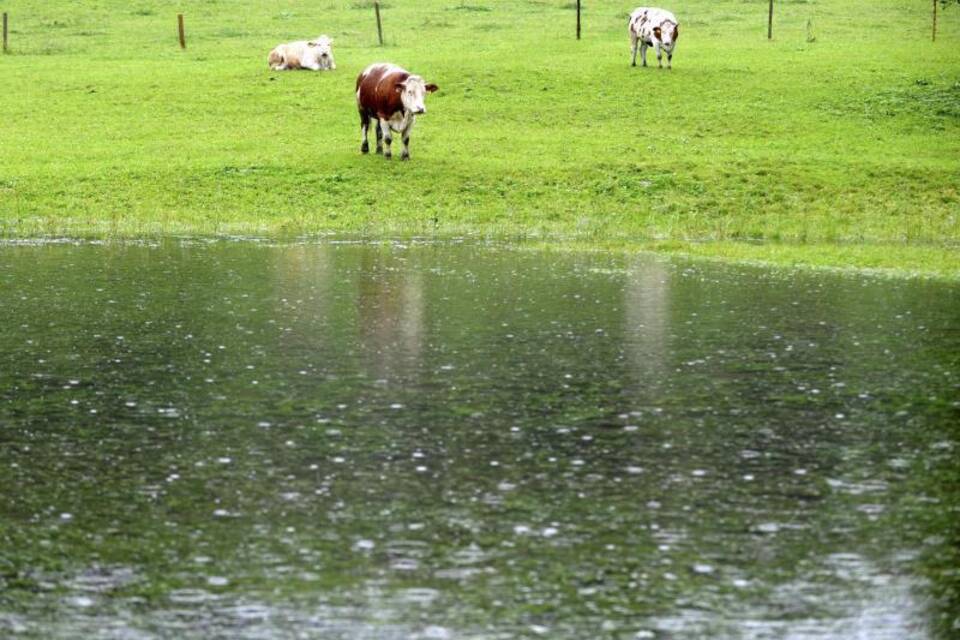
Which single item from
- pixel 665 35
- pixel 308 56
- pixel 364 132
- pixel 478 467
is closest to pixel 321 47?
pixel 308 56

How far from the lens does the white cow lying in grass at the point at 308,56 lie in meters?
59.9

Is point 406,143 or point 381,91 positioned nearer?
point 381,91

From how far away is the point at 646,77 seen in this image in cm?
5625

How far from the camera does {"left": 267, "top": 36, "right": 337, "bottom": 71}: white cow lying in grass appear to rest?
59.9m

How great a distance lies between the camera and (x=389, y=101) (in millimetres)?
43906

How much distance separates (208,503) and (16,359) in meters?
7.59

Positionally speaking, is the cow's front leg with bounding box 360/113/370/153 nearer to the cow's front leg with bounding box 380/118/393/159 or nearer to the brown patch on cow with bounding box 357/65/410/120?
the brown patch on cow with bounding box 357/65/410/120

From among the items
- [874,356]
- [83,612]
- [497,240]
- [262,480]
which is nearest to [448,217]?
[497,240]

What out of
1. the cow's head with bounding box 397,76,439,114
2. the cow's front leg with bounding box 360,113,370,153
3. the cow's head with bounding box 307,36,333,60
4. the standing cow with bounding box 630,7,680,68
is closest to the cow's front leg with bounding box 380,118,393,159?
the cow's front leg with bounding box 360,113,370,153

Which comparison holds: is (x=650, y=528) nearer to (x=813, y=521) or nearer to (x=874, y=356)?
(x=813, y=521)

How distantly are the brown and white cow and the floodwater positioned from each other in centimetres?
1890

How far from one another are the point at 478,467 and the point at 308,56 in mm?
48123

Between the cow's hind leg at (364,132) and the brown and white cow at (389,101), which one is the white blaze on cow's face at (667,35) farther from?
the cow's hind leg at (364,132)

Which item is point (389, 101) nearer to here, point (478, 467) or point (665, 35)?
point (665, 35)
